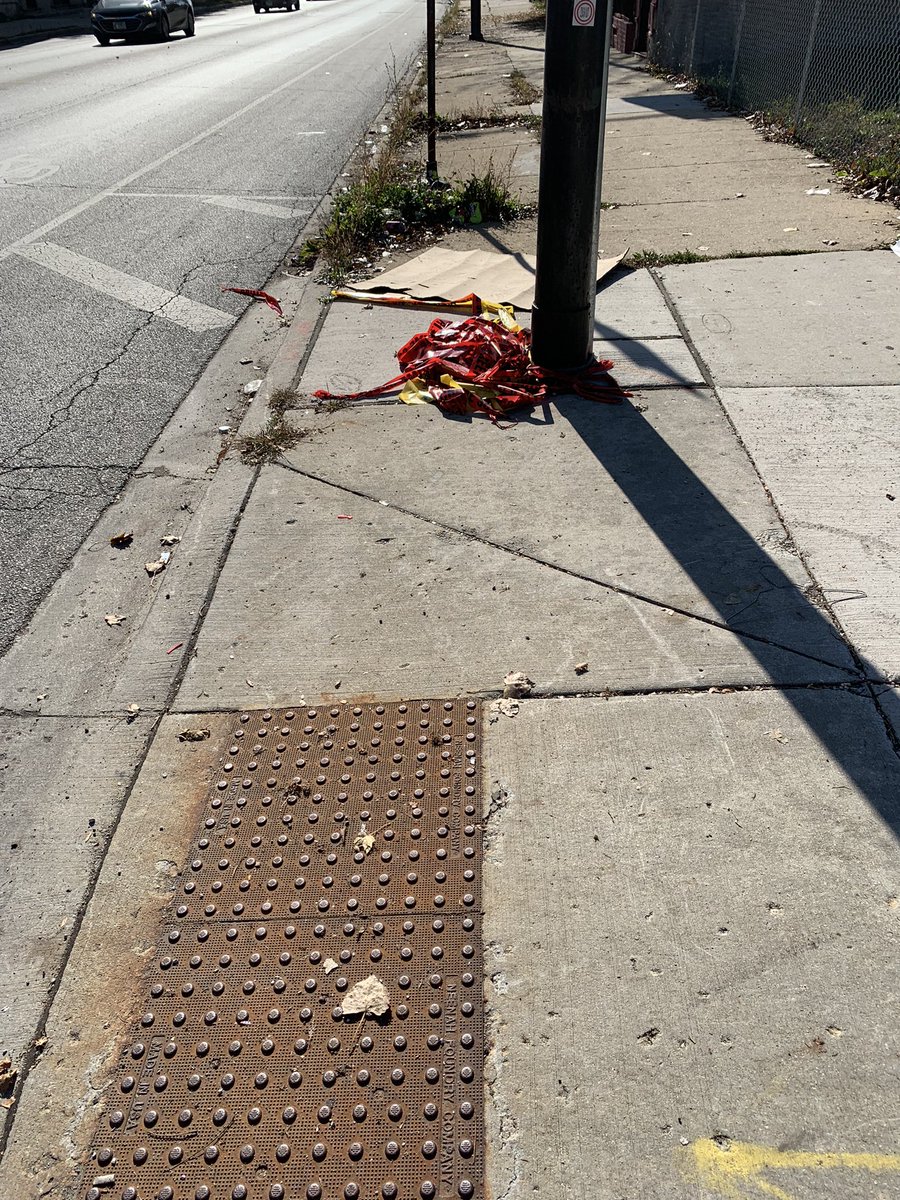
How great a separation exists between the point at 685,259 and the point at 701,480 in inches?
135

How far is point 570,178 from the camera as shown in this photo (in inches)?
189

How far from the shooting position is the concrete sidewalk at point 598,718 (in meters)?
2.03

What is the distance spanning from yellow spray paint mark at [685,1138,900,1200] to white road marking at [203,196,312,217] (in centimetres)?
928

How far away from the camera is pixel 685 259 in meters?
6.98

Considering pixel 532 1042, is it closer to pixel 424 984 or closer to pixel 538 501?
pixel 424 984

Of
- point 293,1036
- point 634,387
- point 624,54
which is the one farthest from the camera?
point 624,54

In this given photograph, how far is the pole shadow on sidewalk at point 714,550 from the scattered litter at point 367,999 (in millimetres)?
1432

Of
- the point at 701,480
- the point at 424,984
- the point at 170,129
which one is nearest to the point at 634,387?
the point at 701,480

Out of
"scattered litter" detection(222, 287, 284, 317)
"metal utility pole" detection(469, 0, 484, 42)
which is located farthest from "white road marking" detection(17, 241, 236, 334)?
"metal utility pole" detection(469, 0, 484, 42)

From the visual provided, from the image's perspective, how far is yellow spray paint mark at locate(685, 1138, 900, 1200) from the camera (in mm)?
1848

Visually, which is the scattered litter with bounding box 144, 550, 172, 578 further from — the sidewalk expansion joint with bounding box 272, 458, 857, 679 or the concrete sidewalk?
the sidewalk expansion joint with bounding box 272, 458, 857, 679

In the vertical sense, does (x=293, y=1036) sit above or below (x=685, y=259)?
below

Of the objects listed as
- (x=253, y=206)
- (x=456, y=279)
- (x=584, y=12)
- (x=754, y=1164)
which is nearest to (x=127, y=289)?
(x=456, y=279)

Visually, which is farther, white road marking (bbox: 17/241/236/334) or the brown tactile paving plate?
white road marking (bbox: 17/241/236/334)
